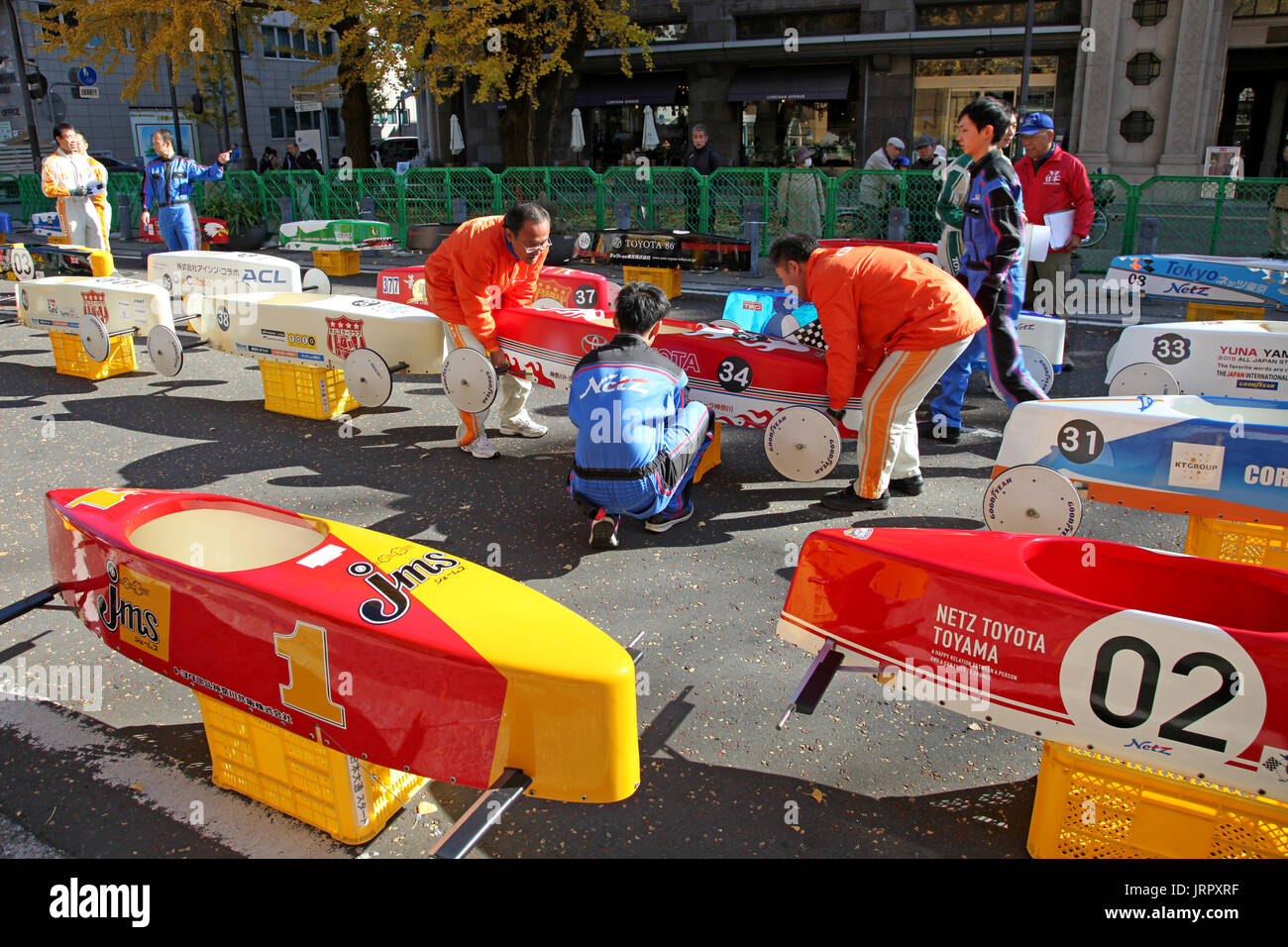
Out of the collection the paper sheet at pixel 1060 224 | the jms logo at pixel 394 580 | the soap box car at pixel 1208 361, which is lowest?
the jms logo at pixel 394 580

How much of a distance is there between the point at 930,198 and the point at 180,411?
9897mm

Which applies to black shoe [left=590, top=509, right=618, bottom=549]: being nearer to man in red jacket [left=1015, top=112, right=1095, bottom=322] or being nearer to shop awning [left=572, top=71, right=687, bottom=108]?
man in red jacket [left=1015, top=112, right=1095, bottom=322]

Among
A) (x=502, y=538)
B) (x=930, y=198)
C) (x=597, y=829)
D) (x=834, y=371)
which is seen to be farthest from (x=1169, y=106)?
(x=597, y=829)

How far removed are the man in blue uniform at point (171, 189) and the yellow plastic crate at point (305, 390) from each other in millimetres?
4798

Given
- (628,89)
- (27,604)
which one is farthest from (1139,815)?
(628,89)

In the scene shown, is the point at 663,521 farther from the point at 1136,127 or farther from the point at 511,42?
the point at 1136,127

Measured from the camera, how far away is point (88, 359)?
8.34 metres

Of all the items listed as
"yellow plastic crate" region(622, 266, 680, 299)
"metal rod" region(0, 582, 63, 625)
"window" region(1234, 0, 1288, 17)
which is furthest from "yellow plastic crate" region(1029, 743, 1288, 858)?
"window" region(1234, 0, 1288, 17)

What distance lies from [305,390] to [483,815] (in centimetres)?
555

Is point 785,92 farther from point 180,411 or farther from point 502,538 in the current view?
point 502,538

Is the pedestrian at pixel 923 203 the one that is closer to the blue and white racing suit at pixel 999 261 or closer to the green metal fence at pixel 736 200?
the green metal fence at pixel 736 200

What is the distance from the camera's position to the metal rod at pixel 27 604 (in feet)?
10.7

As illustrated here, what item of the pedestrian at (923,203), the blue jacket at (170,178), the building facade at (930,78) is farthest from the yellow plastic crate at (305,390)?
the building facade at (930,78)

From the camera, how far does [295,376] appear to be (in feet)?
23.7
